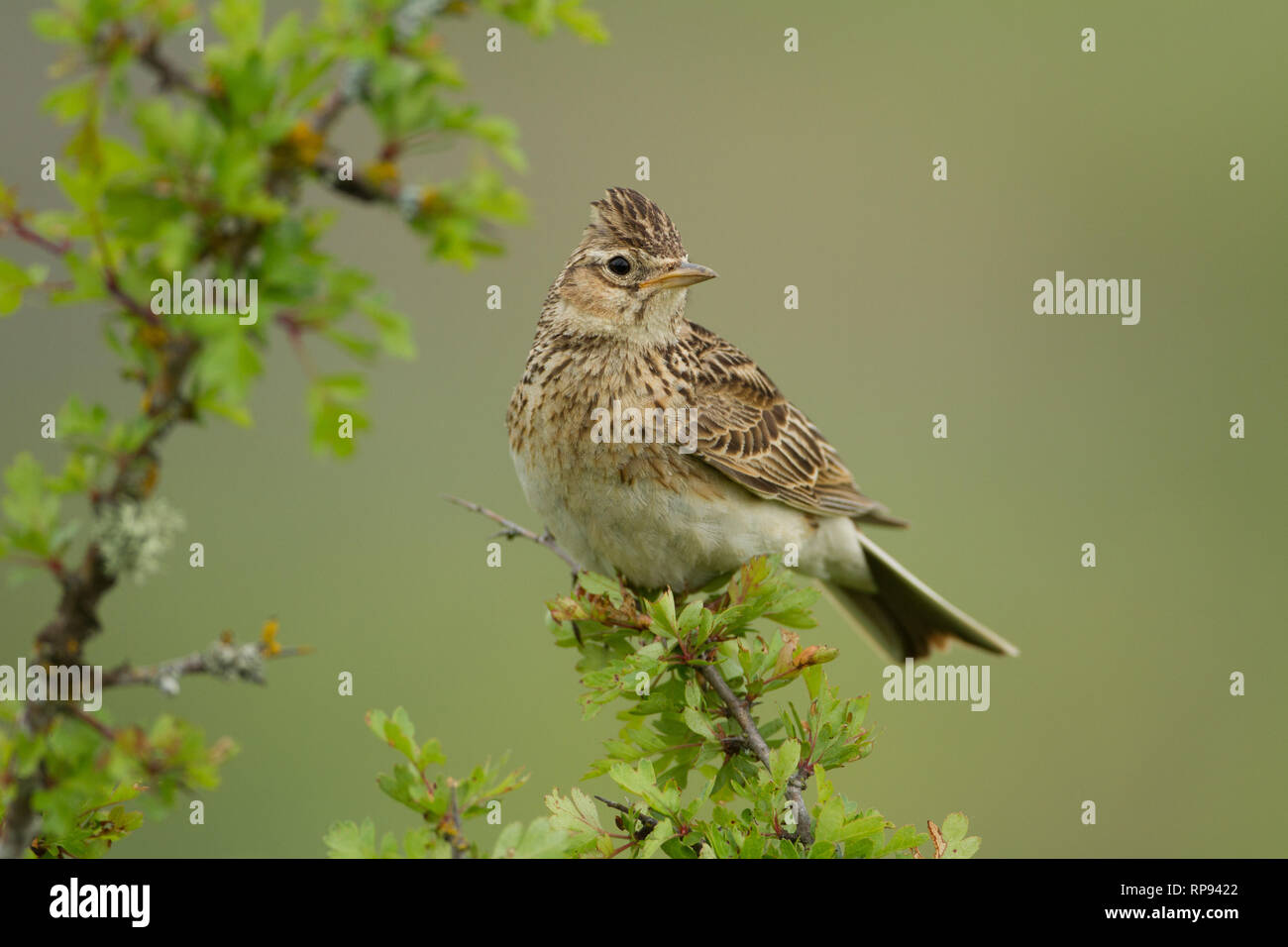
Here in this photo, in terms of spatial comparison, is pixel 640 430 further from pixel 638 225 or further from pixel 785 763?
pixel 785 763

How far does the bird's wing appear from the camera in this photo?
5285 millimetres

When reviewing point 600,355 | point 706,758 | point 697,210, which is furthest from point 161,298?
point 697,210

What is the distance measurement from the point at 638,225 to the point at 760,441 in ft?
3.76

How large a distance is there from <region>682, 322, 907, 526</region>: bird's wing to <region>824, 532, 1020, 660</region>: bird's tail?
255mm

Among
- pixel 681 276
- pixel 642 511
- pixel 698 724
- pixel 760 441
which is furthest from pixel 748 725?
pixel 760 441

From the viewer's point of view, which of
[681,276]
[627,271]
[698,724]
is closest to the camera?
[698,724]

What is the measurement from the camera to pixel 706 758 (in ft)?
10.2

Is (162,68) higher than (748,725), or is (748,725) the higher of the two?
(162,68)

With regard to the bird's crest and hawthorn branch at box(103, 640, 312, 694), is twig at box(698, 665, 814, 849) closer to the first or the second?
hawthorn branch at box(103, 640, 312, 694)

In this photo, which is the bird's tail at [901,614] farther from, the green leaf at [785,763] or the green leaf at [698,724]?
the green leaf at [785,763]

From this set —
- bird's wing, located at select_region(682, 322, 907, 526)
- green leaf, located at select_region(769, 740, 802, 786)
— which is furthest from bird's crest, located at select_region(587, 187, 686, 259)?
green leaf, located at select_region(769, 740, 802, 786)

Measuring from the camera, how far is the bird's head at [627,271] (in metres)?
4.93

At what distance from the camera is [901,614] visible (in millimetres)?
6176

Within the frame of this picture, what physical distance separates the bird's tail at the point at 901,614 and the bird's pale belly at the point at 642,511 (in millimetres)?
1113
